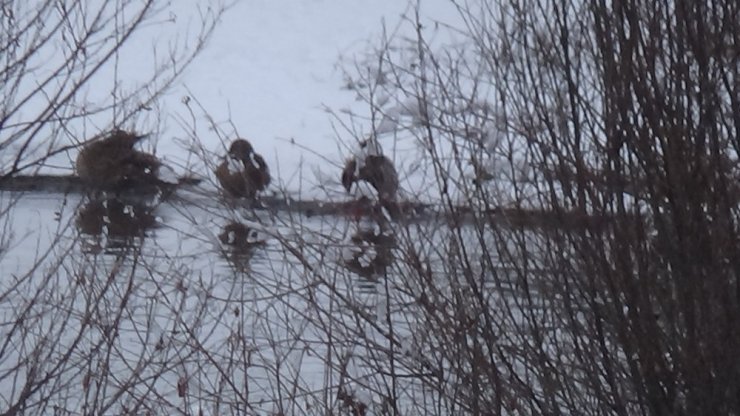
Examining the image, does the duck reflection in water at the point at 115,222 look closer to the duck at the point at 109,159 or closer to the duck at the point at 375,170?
the duck at the point at 109,159

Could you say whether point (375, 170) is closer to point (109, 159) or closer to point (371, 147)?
point (371, 147)

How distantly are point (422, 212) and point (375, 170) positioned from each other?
0.32m

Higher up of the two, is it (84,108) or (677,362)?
(84,108)

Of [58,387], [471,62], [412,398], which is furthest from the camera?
[471,62]

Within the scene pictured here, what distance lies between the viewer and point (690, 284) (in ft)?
13.2

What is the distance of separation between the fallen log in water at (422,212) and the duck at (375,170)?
0.09m

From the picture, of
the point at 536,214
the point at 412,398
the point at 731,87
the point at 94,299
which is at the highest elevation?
the point at 731,87

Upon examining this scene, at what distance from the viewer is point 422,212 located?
5.68 m

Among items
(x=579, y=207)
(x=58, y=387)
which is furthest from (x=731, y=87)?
(x=58, y=387)

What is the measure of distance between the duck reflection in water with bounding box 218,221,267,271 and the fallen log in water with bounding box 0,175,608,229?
0.13 m

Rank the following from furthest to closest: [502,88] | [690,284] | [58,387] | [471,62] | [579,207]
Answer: [471,62]
[58,387]
[502,88]
[579,207]
[690,284]

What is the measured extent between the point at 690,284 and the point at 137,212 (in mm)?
4343

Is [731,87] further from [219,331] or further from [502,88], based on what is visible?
[219,331]

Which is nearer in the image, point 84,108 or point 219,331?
point 84,108
